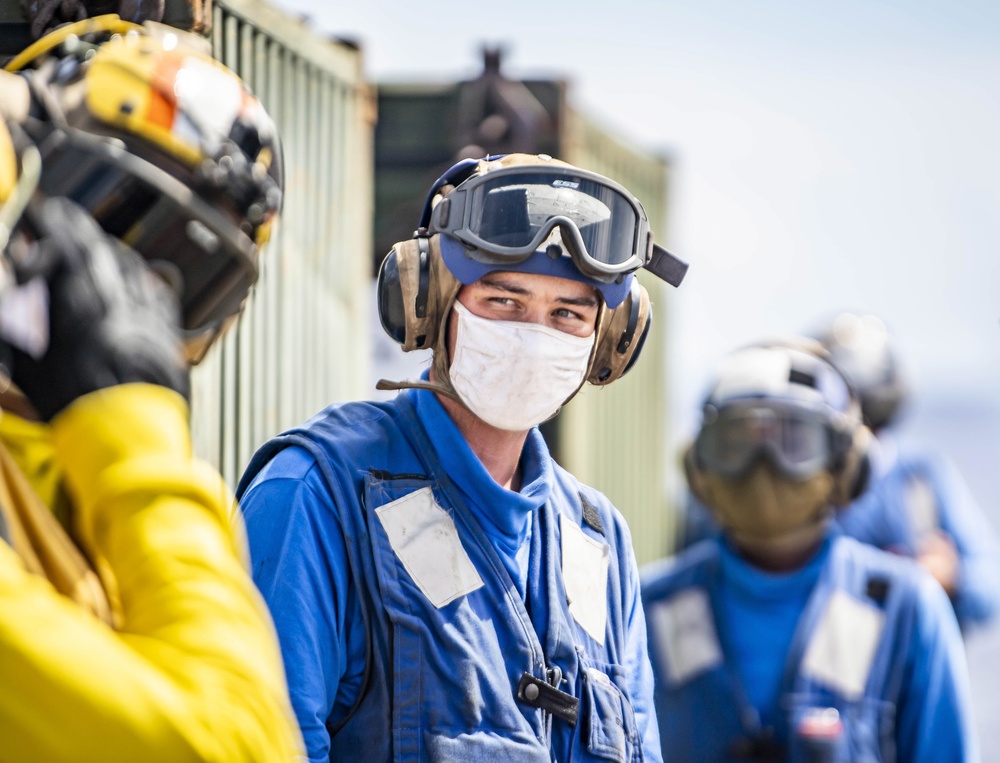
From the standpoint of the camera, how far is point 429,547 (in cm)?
312

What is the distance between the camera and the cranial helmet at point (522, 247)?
10.7 ft

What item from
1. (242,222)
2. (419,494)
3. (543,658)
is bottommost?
(543,658)

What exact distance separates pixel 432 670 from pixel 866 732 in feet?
9.01

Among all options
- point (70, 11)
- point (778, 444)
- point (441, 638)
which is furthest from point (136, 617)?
point (778, 444)

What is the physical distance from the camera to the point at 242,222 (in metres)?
2.75

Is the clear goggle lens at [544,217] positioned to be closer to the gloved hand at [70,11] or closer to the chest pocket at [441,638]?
the chest pocket at [441,638]

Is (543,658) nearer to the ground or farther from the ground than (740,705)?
farther from the ground

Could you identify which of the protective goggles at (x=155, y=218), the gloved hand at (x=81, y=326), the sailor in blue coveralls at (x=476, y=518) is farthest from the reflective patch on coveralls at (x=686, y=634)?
the gloved hand at (x=81, y=326)

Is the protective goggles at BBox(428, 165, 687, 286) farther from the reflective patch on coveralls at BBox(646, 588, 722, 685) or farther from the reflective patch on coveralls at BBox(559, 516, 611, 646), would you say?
the reflective patch on coveralls at BBox(646, 588, 722, 685)

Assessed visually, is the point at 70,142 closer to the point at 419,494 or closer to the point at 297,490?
the point at 297,490

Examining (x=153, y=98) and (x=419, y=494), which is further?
(x=419, y=494)

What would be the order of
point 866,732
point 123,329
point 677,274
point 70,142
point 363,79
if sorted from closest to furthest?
1. point 123,329
2. point 70,142
3. point 677,274
4. point 866,732
5. point 363,79

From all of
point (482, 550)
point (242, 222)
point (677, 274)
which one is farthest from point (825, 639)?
point (242, 222)

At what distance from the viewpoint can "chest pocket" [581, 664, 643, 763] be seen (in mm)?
3133
